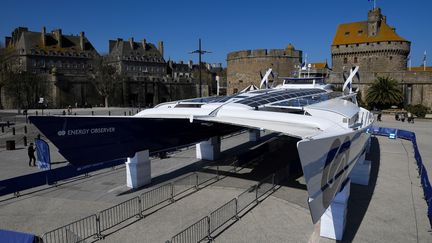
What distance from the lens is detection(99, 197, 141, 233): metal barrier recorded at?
10336 millimetres

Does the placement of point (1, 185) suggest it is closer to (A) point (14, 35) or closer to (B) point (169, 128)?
(B) point (169, 128)

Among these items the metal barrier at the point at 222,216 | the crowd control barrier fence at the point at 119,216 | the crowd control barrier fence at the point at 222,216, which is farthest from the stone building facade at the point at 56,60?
the metal barrier at the point at 222,216

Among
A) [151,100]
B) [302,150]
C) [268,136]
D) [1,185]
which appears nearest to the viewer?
[302,150]

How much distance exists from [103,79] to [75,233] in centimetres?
5373

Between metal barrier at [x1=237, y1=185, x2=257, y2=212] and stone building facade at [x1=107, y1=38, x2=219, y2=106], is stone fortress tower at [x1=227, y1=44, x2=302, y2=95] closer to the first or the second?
stone building facade at [x1=107, y1=38, x2=219, y2=106]

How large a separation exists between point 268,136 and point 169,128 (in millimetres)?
14533

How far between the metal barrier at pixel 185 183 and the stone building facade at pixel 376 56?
48.3 m

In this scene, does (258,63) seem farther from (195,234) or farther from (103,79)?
(195,234)

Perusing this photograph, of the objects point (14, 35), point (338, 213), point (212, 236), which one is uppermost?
point (14, 35)

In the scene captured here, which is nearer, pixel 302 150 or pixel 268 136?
pixel 302 150

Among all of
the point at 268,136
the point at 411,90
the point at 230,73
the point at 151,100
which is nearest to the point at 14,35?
the point at 151,100

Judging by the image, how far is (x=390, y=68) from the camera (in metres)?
62.8

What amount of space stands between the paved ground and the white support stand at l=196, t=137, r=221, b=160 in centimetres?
206

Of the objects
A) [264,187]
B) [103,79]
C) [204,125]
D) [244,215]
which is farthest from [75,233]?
[103,79]
